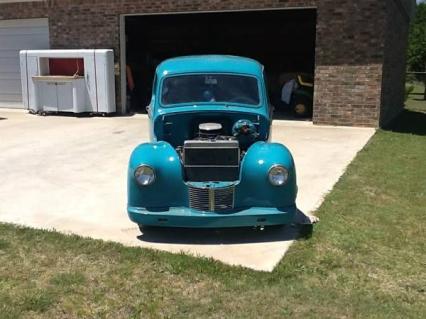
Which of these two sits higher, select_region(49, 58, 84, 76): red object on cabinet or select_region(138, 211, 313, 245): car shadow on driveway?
select_region(49, 58, 84, 76): red object on cabinet

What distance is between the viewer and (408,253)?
15.1 ft

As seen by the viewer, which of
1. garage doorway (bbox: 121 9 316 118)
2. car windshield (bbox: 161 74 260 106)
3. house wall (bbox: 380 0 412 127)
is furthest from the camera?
garage doorway (bbox: 121 9 316 118)

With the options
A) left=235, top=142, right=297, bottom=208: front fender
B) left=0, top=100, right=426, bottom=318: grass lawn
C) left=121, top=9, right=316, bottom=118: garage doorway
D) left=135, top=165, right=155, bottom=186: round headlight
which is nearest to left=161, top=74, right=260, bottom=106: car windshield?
left=235, top=142, right=297, bottom=208: front fender

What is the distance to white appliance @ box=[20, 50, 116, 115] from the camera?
13.8 m

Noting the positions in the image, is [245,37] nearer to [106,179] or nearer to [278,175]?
[106,179]

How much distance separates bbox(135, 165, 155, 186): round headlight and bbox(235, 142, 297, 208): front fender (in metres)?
0.79

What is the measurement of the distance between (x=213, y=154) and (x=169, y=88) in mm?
1356

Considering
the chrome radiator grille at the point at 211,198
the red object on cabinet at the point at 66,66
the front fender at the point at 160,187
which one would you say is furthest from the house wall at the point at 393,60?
the front fender at the point at 160,187

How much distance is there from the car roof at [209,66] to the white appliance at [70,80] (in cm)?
781

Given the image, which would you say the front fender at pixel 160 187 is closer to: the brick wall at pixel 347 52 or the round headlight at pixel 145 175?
the round headlight at pixel 145 175

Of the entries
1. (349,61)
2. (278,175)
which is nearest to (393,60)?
(349,61)

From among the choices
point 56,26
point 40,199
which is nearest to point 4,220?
point 40,199

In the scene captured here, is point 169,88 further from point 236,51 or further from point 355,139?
point 236,51

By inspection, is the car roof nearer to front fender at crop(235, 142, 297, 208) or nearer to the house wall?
front fender at crop(235, 142, 297, 208)
